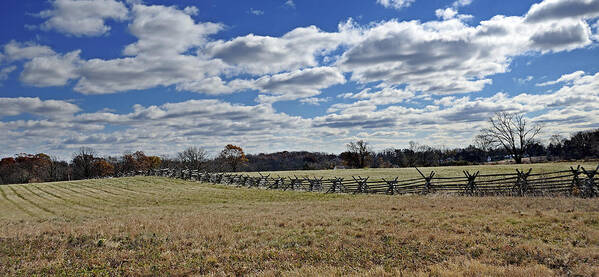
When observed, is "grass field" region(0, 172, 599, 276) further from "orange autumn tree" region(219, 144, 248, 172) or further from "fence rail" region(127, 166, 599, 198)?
"orange autumn tree" region(219, 144, 248, 172)

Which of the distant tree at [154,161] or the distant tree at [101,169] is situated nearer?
the distant tree at [101,169]

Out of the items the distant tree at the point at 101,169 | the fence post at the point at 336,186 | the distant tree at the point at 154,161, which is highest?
the distant tree at the point at 154,161

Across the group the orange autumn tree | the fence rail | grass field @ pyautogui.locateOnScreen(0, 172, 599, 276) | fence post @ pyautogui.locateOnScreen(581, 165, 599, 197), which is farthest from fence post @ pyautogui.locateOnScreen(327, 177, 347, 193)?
the orange autumn tree

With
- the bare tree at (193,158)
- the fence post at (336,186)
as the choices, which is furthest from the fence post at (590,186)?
the bare tree at (193,158)

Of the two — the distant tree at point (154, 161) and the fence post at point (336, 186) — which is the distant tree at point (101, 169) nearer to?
the distant tree at point (154, 161)

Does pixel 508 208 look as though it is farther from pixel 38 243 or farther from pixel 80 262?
pixel 38 243

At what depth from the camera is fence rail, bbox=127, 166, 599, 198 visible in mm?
19016

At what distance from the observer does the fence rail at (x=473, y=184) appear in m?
19.0

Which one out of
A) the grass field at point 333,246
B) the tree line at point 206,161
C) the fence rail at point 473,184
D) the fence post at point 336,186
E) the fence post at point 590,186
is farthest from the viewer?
the tree line at point 206,161

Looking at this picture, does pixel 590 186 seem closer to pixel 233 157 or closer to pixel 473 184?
pixel 473 184

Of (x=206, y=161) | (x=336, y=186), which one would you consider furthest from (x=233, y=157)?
(x=336, y=186)

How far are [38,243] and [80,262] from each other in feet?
9.73

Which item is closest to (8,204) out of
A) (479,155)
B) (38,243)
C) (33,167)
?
(38,243)

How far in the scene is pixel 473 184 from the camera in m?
23.4
